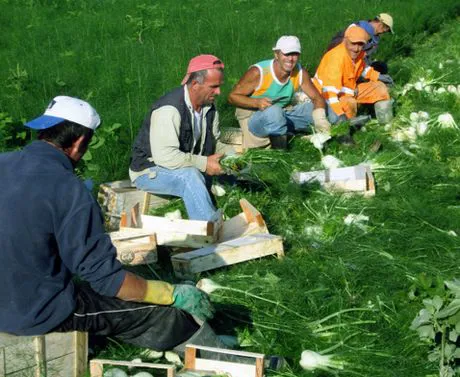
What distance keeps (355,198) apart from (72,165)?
131 inches

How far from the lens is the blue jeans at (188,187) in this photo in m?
5.68

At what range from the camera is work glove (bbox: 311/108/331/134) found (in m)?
7.59

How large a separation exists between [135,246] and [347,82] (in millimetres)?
3990

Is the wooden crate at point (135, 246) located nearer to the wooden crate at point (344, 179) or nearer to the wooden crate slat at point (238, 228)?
the wooden crate slat at point (238, 228)

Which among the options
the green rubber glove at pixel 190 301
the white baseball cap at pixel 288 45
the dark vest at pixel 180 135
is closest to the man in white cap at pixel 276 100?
the white baseball cap at pixel 288 45

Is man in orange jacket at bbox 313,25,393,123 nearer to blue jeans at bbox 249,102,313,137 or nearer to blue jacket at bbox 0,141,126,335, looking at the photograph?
blue jeans at bbox 249,102,313,137

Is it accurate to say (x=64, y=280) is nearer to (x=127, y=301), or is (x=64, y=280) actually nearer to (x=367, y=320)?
(x=127, y=301)

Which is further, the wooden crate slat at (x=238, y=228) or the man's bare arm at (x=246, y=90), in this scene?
the man's bare arm at (x=246, y=90)

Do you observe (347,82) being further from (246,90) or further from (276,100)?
(246,90)

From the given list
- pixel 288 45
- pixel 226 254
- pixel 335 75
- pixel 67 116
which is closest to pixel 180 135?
pixel 226 254

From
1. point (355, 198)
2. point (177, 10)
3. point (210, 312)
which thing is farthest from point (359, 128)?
point (177, 10)

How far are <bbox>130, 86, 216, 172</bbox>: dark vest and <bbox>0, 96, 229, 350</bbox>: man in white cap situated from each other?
2.17 meters

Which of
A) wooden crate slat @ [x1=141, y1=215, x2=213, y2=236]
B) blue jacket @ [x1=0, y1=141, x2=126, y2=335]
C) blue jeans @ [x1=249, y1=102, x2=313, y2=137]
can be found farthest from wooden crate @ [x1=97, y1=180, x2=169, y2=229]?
blue jacket @ [x1=0, y1=141, x2=126, y2=335]

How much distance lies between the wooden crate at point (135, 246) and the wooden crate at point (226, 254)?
0.24 m
